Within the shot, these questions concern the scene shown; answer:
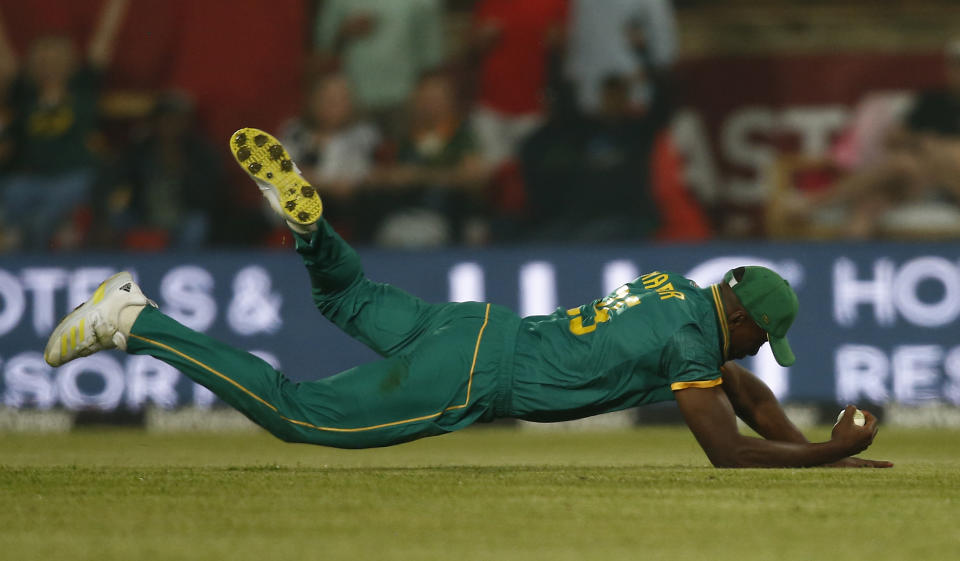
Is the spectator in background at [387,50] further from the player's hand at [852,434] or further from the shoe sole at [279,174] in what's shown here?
the player's hand at [852,434]

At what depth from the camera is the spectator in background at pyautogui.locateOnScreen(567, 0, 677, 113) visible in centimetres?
1209

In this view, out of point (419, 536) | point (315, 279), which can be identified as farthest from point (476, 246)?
point (419, 536)

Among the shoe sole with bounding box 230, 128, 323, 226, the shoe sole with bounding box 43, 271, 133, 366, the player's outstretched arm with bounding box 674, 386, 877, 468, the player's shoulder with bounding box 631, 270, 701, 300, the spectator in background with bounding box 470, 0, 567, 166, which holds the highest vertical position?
the spectator in background with bounding box 470, 0, 567, 166

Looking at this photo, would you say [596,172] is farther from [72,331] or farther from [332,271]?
[72,331]

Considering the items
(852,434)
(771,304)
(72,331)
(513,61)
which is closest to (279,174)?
(72,331)

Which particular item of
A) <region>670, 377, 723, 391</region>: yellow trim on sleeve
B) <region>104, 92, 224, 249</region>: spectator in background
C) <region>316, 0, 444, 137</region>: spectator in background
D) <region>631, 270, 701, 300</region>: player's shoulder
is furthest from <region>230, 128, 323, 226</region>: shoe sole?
<region>316, 0, 444, 137</region>: spectator in background

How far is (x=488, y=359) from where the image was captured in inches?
237

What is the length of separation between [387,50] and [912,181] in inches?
179

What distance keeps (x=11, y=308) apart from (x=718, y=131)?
6.42 meters

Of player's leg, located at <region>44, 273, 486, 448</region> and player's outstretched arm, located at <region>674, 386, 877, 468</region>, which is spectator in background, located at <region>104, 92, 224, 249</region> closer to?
player's leg, located at <region>44, 273, 486, 448</region>

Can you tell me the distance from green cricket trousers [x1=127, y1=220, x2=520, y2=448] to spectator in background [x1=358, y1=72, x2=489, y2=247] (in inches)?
220

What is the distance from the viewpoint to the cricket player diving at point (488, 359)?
19.4 ft

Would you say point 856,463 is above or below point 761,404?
below

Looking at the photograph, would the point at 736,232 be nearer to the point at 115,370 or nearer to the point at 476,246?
the point at 476,246
